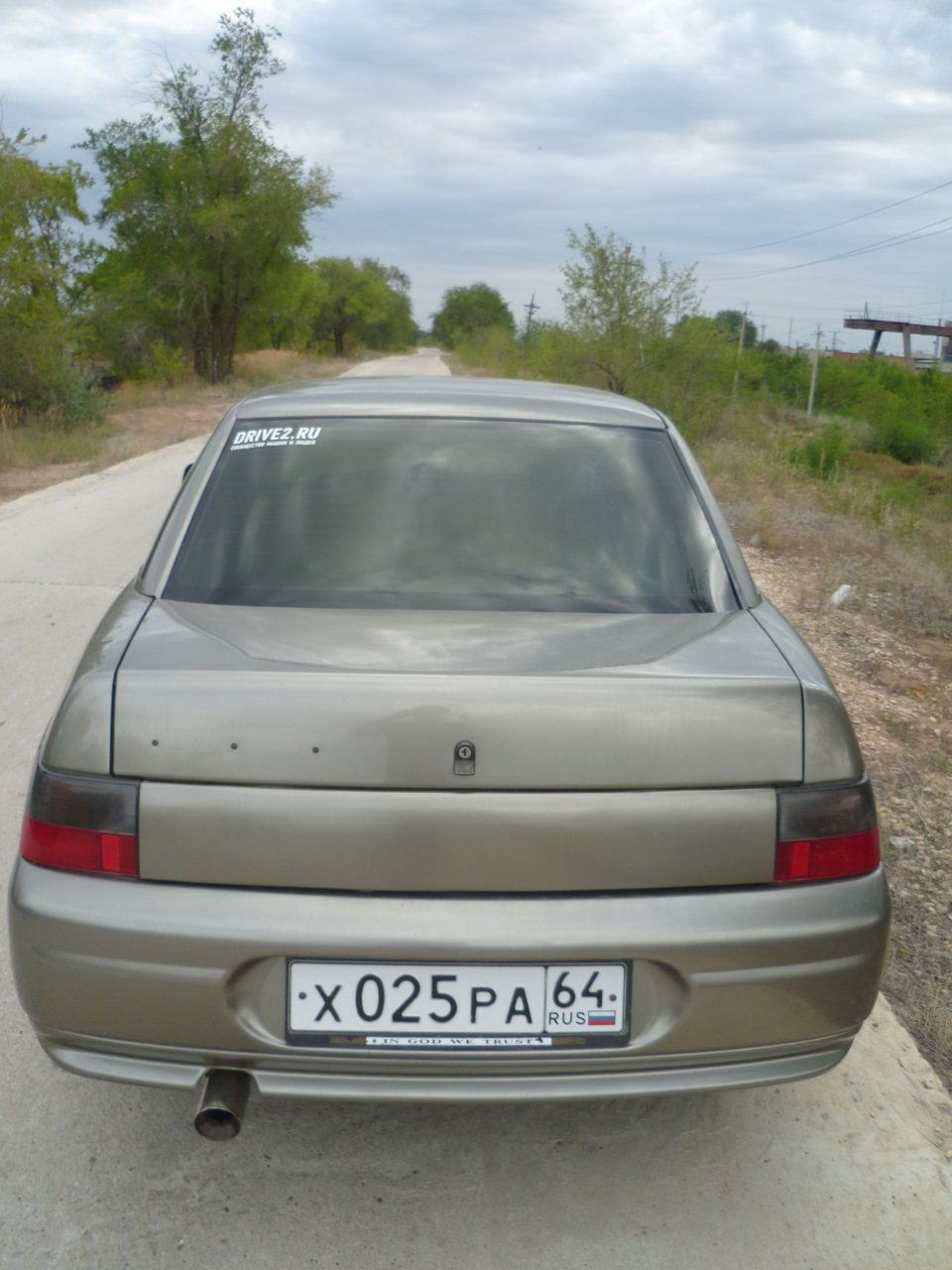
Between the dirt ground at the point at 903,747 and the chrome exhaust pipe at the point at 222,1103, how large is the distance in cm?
170

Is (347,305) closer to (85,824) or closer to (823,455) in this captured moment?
(823,455)

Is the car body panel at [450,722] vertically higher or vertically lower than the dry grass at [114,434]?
higher

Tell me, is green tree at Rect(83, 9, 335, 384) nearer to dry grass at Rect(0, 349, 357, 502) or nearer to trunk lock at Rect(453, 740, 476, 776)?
dry grass at Rect(0, 349, 357, 502)

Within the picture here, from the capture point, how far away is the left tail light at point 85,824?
6.45 ft

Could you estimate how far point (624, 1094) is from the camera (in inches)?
80.0

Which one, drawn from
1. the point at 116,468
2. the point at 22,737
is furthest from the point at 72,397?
the point at 22,737

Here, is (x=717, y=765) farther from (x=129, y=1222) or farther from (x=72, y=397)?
(x=72, y=397)

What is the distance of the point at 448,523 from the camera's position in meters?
2.71

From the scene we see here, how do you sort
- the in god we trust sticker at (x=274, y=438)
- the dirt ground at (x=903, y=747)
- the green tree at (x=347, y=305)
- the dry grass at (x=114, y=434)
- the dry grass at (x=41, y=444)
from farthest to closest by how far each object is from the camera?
1. the green tree at (x=347, y=305)
2. the dry grass at (x=41, y=444)
3. the dry grass at (x=114, y=434)
4. the dirt ground at (x=903, y=747)
5. the in god we trust sticker at (x=274, y=438)

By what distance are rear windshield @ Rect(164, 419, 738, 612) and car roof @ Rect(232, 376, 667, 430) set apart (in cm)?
7

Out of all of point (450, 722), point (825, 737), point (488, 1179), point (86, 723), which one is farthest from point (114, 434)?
point (825, 737)

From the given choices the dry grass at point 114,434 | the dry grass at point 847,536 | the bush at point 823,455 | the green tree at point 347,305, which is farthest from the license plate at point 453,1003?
the green tree at point 347,305

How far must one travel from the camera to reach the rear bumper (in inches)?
76.2

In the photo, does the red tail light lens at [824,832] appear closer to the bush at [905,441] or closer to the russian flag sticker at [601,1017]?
the russian flag sticker at [601,1017]
